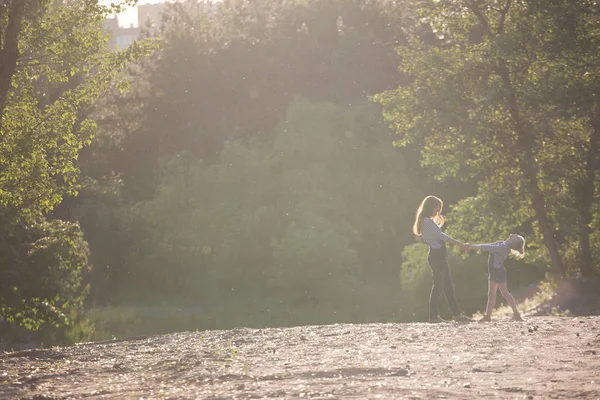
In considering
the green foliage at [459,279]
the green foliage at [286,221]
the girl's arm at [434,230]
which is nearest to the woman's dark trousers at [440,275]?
the girl's arm at [434,230]

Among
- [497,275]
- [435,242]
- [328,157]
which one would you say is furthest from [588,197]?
[328,157]

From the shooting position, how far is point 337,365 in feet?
42.6

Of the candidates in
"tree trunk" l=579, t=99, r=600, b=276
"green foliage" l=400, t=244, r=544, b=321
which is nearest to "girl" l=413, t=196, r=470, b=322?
"tree trunk" l=579, t=99, r=600, b=276

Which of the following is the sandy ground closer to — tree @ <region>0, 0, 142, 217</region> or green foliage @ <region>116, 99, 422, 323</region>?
tree @ <region>0, 0, 142, 217</region>

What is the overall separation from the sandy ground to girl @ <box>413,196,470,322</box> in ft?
4.04

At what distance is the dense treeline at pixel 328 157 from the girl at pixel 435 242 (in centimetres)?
1149

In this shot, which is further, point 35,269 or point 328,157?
point 328,157

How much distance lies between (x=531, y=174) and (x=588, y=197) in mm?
1770

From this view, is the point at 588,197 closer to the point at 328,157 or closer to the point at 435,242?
the point at 435,242

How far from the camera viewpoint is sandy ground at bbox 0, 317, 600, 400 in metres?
11.0

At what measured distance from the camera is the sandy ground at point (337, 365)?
36.2 feet

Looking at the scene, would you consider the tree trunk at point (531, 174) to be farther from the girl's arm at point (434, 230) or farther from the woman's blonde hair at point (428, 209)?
the girl's arm at point (434, 230)

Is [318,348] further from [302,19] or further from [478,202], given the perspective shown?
[302,19]

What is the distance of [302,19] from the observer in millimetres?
53406
